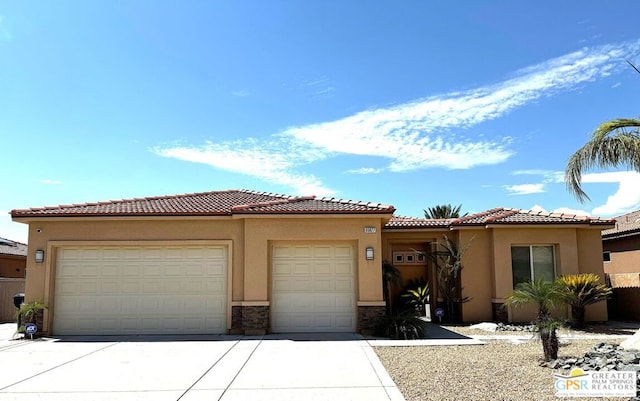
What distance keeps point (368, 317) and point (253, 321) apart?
3.18 metres

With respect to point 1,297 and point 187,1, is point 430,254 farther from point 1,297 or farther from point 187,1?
point 1,297

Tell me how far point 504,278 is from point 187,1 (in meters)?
12.6

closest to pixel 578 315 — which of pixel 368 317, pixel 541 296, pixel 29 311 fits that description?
pixel 368 317

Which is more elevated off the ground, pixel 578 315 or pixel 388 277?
pixel 388 277

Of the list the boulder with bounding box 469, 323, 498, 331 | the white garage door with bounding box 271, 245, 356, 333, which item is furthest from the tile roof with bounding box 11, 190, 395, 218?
the boulder with bounding box 469, 323, 498, 331

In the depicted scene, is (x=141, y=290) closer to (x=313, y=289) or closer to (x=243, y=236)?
(x=243, y=236)

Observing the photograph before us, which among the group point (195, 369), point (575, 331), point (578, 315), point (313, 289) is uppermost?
point (313, 289)

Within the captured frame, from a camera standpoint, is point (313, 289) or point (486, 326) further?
point (486, 326)

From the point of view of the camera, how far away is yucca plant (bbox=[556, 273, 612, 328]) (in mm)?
15445

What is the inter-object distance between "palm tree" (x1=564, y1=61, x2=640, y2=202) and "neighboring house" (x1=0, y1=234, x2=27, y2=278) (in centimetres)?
2398

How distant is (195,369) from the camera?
931cm

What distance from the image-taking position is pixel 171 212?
14.4 meters

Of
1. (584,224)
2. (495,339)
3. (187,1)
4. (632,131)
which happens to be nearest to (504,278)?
(584,224)

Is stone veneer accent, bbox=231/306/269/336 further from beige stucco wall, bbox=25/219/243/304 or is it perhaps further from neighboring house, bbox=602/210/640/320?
neighboring house, bbox=602/210/640/320
